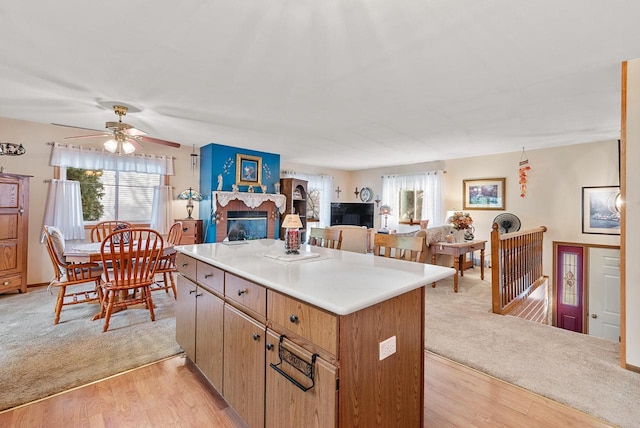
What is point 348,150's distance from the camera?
571 cm

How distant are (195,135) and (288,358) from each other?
14.6ft

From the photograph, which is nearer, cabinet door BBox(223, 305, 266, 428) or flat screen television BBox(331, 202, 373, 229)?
Result: cabinet door BBox(223, 305, 266, 428)

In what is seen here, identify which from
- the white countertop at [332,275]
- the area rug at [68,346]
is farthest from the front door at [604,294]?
the area rug at [68,346]

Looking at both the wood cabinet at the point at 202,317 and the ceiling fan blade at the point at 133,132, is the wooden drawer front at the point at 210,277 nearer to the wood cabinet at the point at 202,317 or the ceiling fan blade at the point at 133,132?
the wood cabinet at the point at 202,317

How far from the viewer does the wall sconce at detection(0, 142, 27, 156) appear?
3709 millimetres

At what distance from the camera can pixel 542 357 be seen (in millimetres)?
2260

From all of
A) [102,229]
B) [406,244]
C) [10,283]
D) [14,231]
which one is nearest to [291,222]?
[406,244]

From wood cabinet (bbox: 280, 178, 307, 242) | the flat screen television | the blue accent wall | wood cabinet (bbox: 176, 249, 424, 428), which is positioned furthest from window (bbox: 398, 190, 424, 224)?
wood cabinet (bbox: 176, 249, 424, 428)

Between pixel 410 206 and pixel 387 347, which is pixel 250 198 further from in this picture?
pixel 387 347

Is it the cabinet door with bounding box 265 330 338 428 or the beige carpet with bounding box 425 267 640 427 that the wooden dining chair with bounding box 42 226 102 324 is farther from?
the beige carpet with bounding box 425 267 640 427

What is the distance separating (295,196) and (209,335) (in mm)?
5145

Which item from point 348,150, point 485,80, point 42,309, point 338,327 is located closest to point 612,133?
point 485,80

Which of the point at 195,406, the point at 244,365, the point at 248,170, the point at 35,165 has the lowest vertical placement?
the point at 195,406

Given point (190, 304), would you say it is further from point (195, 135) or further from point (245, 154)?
point (245, 154)
